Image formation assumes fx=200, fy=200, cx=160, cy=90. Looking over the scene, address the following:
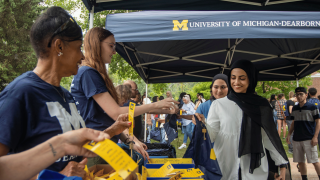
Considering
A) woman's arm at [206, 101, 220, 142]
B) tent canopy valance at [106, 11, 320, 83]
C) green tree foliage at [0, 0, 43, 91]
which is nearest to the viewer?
woman's arm at [206, 101, 220, 142]

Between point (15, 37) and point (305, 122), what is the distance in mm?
20000

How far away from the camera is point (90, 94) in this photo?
149cm

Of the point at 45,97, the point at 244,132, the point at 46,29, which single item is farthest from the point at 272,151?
the point at 46,29

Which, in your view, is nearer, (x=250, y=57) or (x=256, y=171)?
(x=256, y=171)

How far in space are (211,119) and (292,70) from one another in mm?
5512

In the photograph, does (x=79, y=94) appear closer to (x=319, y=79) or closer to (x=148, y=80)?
(x=148, y=80)

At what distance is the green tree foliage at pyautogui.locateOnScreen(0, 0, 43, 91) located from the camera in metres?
15.9

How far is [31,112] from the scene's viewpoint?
85cm

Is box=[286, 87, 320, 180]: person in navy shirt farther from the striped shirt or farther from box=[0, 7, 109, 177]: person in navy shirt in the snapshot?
box=[0, 7, 109, 177]: person in navy shirt

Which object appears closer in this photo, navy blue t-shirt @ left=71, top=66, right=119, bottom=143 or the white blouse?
navy blue t-shirt @ left=71, top=66, right=119, bottom=143

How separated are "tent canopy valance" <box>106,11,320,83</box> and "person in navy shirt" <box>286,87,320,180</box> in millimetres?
1257

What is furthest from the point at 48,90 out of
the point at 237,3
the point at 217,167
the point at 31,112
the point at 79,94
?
the point at 237,3

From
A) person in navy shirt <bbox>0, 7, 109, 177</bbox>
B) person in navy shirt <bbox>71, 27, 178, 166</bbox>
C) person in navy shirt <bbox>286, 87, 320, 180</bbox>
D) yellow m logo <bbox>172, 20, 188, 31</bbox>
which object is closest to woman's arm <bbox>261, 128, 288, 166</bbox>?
person in navy shirt <bbox>71, 27, 178, 166</bbox>

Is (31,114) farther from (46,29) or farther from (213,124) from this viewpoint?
(213,124)
